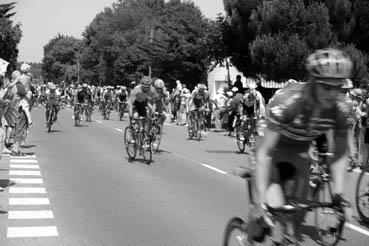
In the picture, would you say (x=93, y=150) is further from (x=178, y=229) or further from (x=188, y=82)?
(x=188, y=82)

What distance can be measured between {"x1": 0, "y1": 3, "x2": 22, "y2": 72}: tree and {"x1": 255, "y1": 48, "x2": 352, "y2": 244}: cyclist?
233ft

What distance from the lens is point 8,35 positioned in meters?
73.2

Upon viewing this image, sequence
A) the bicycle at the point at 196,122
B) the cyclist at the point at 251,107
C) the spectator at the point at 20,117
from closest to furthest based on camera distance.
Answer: the spectator at the point at 20,117, the cyclist at the point at 251,107, the bicycle at the point at 196,122

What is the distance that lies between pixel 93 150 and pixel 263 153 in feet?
40.3

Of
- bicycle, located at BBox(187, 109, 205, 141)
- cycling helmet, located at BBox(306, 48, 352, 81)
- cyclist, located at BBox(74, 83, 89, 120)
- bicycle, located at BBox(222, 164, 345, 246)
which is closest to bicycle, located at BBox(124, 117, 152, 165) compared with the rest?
bicycle, located at BBox(187, 109, 205, 141)

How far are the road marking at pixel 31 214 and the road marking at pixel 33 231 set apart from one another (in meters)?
0.56

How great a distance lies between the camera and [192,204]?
8.62 metres

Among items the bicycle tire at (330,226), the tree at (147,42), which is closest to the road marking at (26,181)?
the bicycle tire at (330,226)

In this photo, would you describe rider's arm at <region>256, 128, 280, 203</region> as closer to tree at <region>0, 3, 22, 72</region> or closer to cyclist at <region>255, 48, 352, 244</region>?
cyclist at <region>255, 48, 352, 244</region>

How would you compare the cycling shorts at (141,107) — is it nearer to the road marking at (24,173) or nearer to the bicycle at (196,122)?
the road marking at (24,173)

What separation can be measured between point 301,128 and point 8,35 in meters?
73.3

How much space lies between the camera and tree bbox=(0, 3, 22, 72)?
72419 millimetres

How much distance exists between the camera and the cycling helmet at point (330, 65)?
377 cm

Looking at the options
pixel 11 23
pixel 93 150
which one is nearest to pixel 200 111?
pixel 93 150
